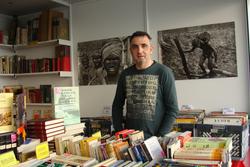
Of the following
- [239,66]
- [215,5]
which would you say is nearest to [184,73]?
[239,66]

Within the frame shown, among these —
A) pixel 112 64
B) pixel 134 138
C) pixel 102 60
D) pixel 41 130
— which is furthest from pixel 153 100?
pixel 102 60

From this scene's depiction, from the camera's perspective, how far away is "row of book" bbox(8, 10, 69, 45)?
408cm

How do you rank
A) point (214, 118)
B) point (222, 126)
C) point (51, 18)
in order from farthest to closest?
point (51, 18) < point (214, 118) < point (222, 126)

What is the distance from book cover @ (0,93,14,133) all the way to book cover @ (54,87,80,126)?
0.48m

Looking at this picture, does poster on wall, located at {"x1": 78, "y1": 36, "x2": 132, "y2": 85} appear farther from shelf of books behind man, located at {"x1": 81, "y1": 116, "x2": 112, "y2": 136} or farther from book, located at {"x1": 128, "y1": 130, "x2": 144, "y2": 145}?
book, located at {"x1": 128, "y1": 130, "x2": 144, "y2": 145}

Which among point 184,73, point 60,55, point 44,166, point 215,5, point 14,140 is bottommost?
point 44,166

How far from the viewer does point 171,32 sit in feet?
11.4

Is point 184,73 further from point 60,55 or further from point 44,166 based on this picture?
point 44,166

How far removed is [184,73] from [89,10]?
5.70ft

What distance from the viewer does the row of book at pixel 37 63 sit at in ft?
13.5

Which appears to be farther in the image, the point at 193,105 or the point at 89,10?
the point at 89,10

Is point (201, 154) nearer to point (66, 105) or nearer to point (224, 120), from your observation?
point (66, 105)

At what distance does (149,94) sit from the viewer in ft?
7.15

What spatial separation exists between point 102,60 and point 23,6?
1.50m
